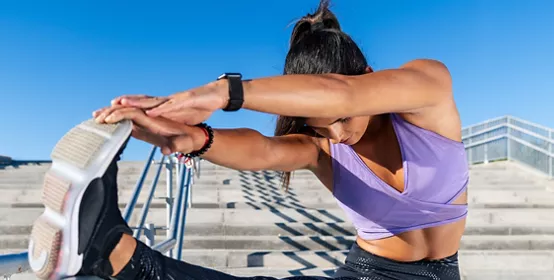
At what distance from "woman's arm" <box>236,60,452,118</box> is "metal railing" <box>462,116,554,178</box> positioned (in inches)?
345

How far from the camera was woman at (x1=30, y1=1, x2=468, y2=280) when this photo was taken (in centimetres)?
139

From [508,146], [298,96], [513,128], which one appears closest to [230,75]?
[298,96]

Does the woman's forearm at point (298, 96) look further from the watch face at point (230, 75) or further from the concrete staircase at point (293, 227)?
the concrete staircase at point (293, 227)

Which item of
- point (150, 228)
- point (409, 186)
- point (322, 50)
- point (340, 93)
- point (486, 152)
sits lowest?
point (150, 228)

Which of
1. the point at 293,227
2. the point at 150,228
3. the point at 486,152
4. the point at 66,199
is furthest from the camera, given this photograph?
the point at 486,152

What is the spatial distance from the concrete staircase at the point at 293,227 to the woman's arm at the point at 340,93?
2.92 m

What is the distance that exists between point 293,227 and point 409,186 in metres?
4.08

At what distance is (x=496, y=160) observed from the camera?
37.9ft

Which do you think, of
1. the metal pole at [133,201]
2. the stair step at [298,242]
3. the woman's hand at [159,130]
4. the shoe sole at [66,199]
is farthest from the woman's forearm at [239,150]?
the stair step at [298,242]

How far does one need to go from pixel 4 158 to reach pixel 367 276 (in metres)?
11.4

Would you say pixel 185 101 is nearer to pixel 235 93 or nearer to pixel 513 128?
pixel 235 93

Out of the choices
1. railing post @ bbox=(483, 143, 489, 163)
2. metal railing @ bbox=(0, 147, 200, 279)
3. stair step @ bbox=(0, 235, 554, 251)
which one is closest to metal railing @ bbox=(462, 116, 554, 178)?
railing post @ bbox=(483, 143, 489, 163)

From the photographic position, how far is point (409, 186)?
210 cm

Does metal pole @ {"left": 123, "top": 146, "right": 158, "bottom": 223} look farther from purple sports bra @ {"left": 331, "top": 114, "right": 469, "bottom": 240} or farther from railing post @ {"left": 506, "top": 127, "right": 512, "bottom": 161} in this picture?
railing post @ {"left": 506, "top": 127, "right": 512, "bottom": 161}
